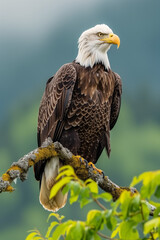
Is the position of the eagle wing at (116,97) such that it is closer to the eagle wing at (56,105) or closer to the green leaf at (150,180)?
the eagle wing at (56,105)

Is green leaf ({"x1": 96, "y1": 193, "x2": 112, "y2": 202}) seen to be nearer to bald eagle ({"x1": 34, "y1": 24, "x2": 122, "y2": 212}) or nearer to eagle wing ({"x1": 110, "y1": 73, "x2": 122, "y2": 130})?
bald eagle ({"x1": 34, "y1": 24, "x2": 122, "y2": 212})

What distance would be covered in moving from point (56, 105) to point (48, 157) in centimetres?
85

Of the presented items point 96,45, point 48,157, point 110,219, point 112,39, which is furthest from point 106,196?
point 96,45

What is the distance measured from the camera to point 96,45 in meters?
5.23

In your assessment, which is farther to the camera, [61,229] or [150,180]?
[61,229]

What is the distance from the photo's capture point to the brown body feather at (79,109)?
16.0ft

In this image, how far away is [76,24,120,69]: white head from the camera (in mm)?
5129

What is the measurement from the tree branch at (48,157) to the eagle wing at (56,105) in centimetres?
55

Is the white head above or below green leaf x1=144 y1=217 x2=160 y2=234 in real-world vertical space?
above

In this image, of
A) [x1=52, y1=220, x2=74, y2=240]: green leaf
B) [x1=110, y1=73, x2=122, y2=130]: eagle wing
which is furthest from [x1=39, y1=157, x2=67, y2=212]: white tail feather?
[x1=52, y1=220, x2=74, y2=240]: green leaf

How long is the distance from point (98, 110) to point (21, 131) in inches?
1049

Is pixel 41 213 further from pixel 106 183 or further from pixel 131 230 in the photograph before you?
pixel 131 230

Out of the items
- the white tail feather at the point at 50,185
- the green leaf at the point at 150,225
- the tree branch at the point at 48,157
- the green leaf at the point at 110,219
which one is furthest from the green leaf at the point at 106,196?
Result: the white tail feather at the point at 50,185

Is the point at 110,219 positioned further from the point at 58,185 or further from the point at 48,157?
the point at 48,157
